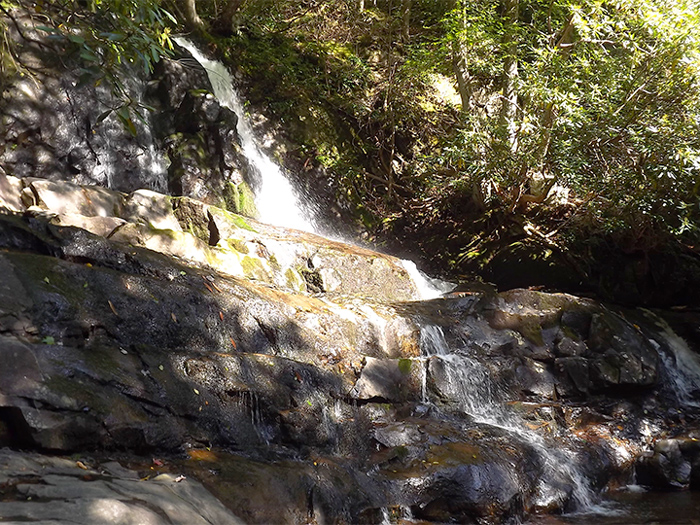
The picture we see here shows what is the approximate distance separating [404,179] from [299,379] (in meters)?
8.30

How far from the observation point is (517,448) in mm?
5383

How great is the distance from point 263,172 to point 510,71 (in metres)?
5.23

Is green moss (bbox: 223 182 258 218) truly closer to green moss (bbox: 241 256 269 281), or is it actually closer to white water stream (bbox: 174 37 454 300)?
white water stream (bbox: 174 37 454 300)

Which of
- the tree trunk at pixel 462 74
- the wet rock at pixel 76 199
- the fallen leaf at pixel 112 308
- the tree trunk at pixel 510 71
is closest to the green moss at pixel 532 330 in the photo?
the tree trunk at pixel 510 71

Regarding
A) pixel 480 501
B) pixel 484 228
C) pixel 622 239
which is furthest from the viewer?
pixel 484 228

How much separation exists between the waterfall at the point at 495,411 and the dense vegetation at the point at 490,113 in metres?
3.86

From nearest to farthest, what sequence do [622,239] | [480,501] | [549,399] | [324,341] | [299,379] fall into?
[480,501]
[299,379]
[324,341]
[549,399]
[622,239]

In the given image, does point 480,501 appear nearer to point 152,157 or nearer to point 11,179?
point 11,179

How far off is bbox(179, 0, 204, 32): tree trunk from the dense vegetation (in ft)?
0.12

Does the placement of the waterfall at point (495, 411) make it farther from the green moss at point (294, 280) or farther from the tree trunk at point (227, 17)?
the tree trunk at point (227, 17)

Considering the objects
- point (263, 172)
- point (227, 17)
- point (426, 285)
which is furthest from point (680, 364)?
point (227, 17)

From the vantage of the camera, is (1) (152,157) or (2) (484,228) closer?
(1) (152,157)

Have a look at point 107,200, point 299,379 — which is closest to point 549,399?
point 299,379

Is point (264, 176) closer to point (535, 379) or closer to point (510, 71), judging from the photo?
point (510, 71)
